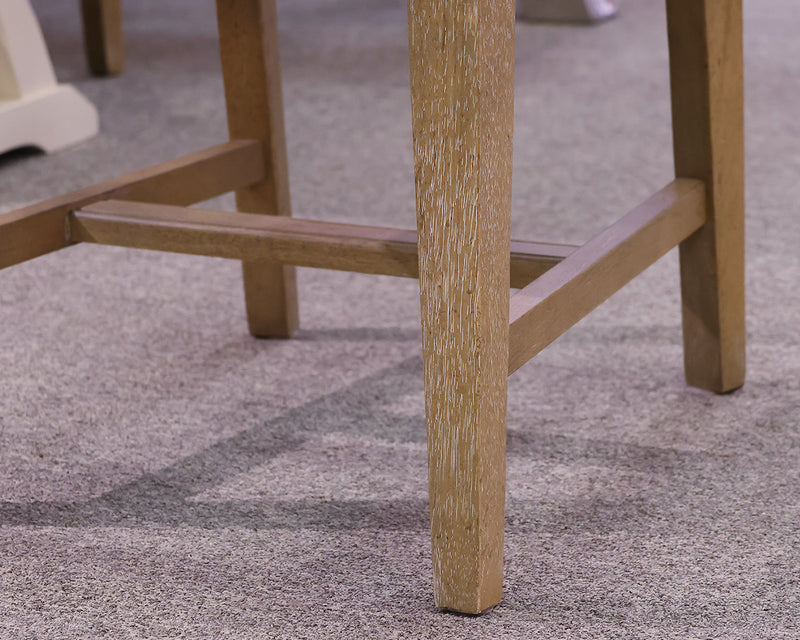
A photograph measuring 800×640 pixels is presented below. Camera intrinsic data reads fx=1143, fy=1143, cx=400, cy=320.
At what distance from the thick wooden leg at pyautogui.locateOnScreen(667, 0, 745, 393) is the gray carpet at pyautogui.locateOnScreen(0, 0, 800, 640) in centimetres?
4

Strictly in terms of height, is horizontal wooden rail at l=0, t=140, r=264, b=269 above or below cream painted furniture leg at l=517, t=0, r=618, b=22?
above

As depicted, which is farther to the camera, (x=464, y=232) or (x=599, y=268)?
(x=599, y=268)

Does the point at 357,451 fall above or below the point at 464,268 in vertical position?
below

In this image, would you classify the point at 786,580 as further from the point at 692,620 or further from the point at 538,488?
the point at 538,488

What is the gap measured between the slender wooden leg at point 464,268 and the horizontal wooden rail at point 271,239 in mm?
136

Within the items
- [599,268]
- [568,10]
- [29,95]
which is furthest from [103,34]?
[599,268]

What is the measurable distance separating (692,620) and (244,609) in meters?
0.24

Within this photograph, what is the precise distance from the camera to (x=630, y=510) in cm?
73

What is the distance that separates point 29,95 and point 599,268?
117 cm

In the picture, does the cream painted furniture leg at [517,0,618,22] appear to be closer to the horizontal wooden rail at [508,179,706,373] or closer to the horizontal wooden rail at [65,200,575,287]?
the horizontal wooden rail at [508,179,706,373]

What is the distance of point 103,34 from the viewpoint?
2.01 meters

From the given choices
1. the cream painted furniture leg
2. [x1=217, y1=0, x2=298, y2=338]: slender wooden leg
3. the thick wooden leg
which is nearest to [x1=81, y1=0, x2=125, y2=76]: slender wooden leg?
the cream painted furniture leg

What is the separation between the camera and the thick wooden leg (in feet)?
2.62

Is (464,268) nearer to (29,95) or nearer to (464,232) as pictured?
(464,232)
